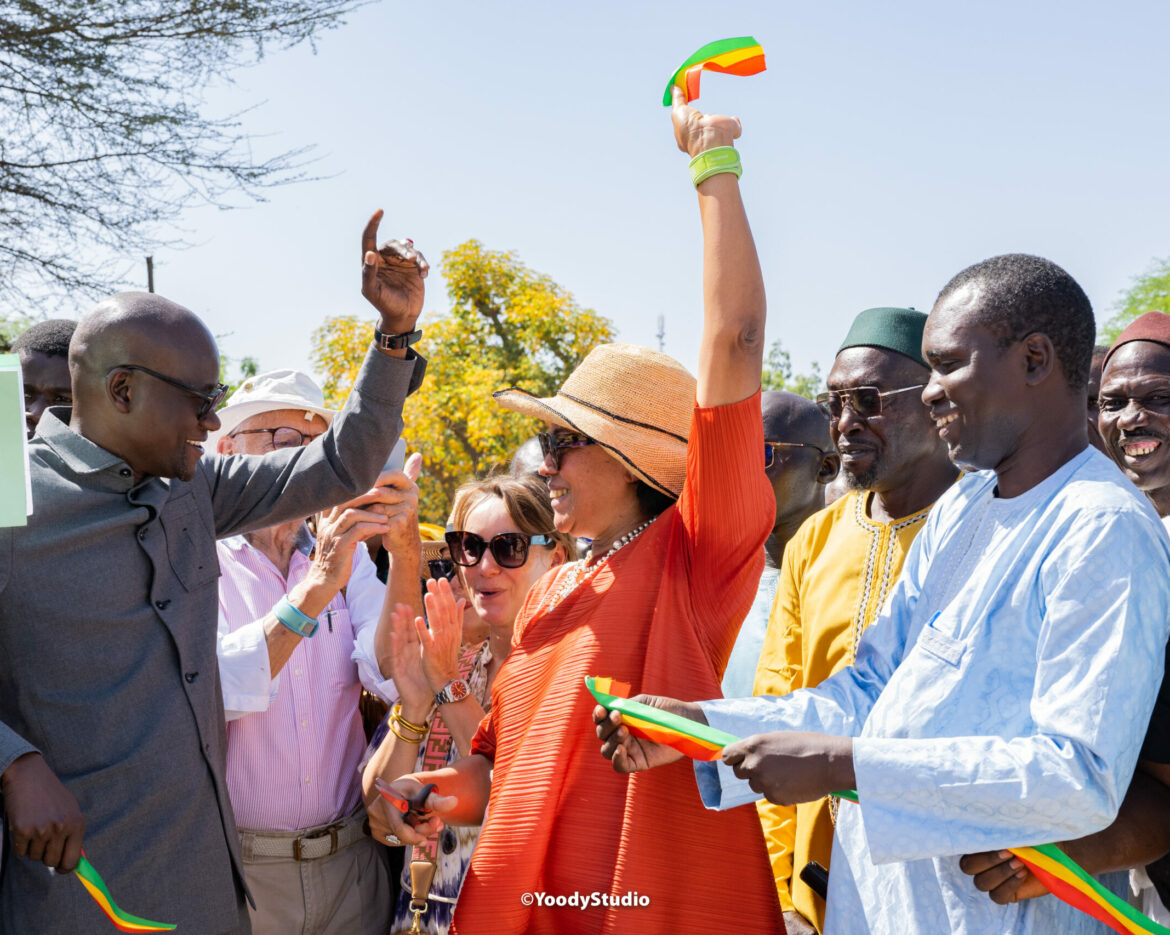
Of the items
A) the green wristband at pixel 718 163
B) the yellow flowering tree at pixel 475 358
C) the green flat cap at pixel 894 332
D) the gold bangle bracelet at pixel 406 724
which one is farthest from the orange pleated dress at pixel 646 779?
the yellow flowering tree at pixel 475 358

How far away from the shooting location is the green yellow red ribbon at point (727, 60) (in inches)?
98.0

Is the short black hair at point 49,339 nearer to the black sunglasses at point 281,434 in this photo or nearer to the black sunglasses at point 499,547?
the black sunglasses at point 281,434

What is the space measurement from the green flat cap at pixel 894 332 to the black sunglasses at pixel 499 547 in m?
1.26

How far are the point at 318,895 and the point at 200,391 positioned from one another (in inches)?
65.9

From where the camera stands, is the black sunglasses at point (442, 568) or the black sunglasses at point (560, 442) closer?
the black sunglasses at point (560, 442)

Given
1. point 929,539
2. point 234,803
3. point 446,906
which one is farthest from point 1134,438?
point 234,803

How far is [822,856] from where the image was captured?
119 inches

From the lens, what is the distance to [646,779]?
7.80 feet

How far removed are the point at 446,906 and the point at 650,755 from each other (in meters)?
1.46

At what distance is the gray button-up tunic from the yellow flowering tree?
12257 mm

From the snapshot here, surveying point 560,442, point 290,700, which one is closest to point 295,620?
point 290,700

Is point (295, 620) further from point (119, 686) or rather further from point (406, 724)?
point (119, 686)

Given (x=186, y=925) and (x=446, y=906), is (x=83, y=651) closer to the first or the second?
(x=186, y=925)

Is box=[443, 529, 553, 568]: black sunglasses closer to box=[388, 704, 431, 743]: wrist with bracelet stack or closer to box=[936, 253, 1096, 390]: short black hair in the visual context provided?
box=[388, 704, 431, 743]: wrist with bracelet stack
